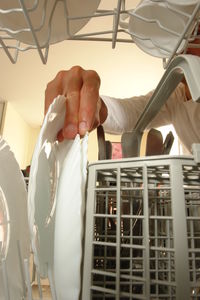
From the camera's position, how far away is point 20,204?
0.38 m

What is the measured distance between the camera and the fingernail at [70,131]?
360mm

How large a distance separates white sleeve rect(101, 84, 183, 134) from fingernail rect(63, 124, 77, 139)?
28 centimetres

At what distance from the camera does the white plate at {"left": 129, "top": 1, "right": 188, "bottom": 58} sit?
361 millimetres

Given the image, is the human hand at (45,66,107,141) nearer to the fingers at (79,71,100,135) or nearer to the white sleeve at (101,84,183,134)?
the fingers at (79,71,100,135)

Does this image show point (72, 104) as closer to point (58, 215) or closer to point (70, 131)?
point (70, 131)

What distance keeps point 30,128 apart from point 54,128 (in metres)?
2.76

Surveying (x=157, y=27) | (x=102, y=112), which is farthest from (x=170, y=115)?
(x=157, y=27)

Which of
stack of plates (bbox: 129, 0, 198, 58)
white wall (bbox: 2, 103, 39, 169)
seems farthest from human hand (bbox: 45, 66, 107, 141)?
white wall (bbox: 2, 103, 39, 169)

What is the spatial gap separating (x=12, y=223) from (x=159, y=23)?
0.36 metres

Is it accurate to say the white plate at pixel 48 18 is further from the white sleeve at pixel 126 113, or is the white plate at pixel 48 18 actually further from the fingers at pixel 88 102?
the white sleeve at pixel 126 113

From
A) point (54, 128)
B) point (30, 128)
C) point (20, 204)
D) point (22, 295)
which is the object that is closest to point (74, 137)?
point (54, 128)

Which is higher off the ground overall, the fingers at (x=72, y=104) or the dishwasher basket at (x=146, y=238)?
the fingers at (x=72, y=104)

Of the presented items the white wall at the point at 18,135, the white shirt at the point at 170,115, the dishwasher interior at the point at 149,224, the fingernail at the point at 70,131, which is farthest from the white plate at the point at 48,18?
the white wall at the point at 18,135

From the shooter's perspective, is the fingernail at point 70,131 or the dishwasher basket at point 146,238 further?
the fingernail at point 70,131
